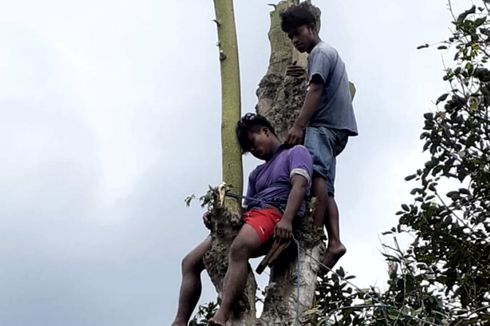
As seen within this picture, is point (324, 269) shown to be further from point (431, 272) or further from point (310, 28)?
point (431, 272)

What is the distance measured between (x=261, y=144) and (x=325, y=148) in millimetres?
269

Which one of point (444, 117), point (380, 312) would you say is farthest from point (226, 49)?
point (444, 117)

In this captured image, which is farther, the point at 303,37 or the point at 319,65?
the point at 303,37

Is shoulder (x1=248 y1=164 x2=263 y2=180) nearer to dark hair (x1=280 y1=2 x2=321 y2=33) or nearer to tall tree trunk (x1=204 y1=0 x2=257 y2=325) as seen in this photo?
tall tree trunk (x1=204 y1=0 x2=257 y2=325)

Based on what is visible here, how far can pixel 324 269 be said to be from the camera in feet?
11.9

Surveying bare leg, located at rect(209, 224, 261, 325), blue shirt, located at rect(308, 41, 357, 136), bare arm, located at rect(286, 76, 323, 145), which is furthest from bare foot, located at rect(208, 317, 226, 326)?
blue shirt, located at rect(308, 41, 357, 136)

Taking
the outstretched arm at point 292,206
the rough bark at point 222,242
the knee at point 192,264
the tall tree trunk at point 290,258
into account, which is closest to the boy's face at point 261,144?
the tall tree trunk at point 290,258

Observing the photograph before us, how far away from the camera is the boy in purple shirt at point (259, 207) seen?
3381 mm

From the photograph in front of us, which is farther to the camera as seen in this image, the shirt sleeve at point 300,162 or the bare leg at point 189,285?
the bare leg at point 189,285

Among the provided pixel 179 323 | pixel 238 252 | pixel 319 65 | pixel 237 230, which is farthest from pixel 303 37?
pixel 179 323

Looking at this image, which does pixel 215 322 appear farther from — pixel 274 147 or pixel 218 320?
pixel 274 147

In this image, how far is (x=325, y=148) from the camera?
3.85m

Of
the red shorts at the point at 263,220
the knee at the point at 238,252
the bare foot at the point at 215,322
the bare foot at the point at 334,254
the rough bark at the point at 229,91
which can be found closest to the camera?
the bare foot at the point at 215,322

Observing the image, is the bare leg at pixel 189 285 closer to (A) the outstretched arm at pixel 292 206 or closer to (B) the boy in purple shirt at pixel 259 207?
(B) the boy in purple shirt at pixel 259 207
